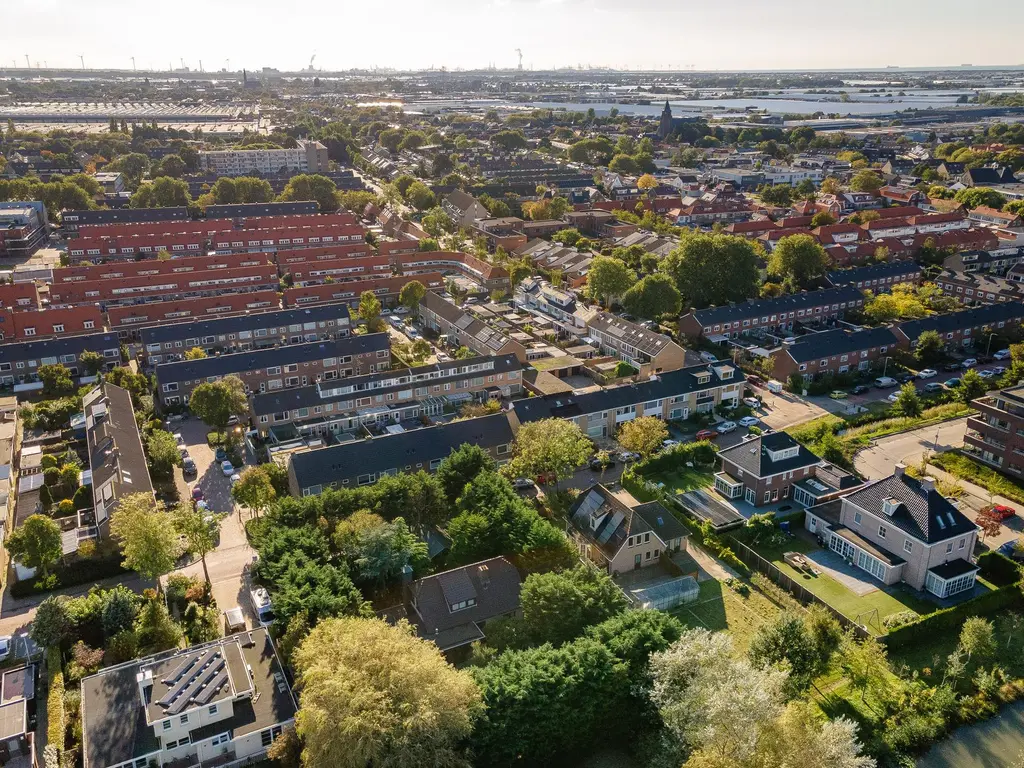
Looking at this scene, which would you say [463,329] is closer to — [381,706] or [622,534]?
[622,534]

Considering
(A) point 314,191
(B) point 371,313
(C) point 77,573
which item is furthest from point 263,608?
(A) point 314,191

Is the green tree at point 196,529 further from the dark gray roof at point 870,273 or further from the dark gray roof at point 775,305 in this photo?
the dark gray roof at point 870,273

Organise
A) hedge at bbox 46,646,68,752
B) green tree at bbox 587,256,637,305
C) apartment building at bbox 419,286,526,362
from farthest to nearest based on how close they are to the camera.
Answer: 1. green tree at bbox 587,256,637,305
2. apartment building at bbox 419,286,526,362
3. hedge at bbox 46,646,68,752

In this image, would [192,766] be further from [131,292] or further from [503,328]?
[131,292]

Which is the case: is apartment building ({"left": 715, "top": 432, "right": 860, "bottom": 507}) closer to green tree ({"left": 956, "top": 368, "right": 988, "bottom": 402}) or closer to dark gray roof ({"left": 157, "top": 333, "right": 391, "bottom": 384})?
green tree ({"left": 956, "top": 368, "right": 988, "bottom": 402})

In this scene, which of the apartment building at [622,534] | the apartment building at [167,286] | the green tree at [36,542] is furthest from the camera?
the apartment building at [167,286]

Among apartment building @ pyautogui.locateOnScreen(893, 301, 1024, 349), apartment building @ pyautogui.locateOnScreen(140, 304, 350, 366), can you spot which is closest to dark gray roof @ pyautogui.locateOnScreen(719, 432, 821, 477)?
apartment building @ pyautogui.locateOnScreen(893, 301, 1024, 349)

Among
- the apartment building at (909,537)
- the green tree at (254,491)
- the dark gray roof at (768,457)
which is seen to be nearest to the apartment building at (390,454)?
the green tree at (254,491)
